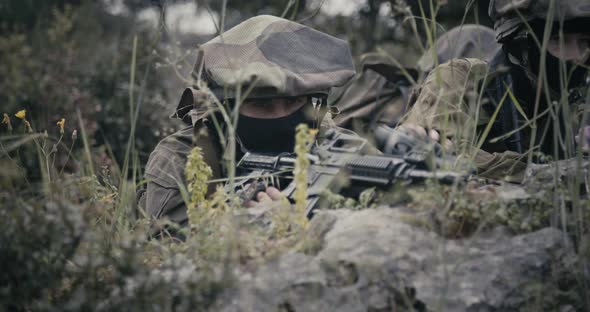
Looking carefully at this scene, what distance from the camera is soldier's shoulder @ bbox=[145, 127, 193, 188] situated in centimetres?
312

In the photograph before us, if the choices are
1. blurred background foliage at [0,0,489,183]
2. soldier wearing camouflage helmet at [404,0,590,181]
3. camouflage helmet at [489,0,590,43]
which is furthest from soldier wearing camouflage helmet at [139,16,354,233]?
blurred background foliage at [0,0,489,183]

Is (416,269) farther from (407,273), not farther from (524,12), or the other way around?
(524,12)

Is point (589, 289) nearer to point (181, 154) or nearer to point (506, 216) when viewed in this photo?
point (506, 216)

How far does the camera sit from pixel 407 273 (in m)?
1.89

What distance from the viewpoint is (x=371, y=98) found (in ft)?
19.0

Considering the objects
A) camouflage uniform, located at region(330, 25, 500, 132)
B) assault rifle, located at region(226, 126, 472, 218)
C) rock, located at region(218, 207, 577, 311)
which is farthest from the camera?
camouflage uniform, located at region(330, 25, 500, 132)

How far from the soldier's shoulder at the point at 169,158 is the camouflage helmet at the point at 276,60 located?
34 centimetres

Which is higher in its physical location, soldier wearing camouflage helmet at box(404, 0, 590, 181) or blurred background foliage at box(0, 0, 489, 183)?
soldier wearing camouflage helmet at box(404, 0, 590, 181)

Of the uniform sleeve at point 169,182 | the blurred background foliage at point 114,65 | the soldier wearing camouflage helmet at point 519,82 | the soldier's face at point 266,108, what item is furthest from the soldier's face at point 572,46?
the blurred background foliage at point 114,65

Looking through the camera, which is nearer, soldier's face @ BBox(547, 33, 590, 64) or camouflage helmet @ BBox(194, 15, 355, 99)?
camouflage helmet @ BBox(194, 15, 355, 99)

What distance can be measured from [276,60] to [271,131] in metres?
0.30

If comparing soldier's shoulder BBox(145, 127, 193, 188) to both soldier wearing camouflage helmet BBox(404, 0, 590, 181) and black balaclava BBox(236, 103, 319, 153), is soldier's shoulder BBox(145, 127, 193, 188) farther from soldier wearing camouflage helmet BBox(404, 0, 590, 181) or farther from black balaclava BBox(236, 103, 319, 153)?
soldier wearing camouflage helmet BBox(404, 0, 590, 181)

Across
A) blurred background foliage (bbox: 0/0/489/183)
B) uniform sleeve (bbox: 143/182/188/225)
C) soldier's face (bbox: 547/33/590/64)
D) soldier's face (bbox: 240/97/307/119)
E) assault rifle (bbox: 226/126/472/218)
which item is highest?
soldier's face (bbox: 547/33/590/64)

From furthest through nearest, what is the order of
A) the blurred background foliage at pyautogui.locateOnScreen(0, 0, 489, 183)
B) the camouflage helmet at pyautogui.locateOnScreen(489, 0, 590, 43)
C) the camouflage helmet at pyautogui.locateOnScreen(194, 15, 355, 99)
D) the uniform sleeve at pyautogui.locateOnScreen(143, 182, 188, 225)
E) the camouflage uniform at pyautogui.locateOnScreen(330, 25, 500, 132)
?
1. the blurred background foliage at pyautogui.locateOnScreen(0, 0, 489, 183)
2. the camouflage uniform at pyautogui.locateOnScreen(330, 25, 500, 132)
3. the uniform sleeve at pyautogui.locateOnScreen(143, 182, 188, 225)
4. the camouflage helmet at pyautogui.locateOnScreen(489, 0, 590, 43)
5. the camouflage helmet at pyautogui.locateOnScreen(194, 15, 355, 99)
